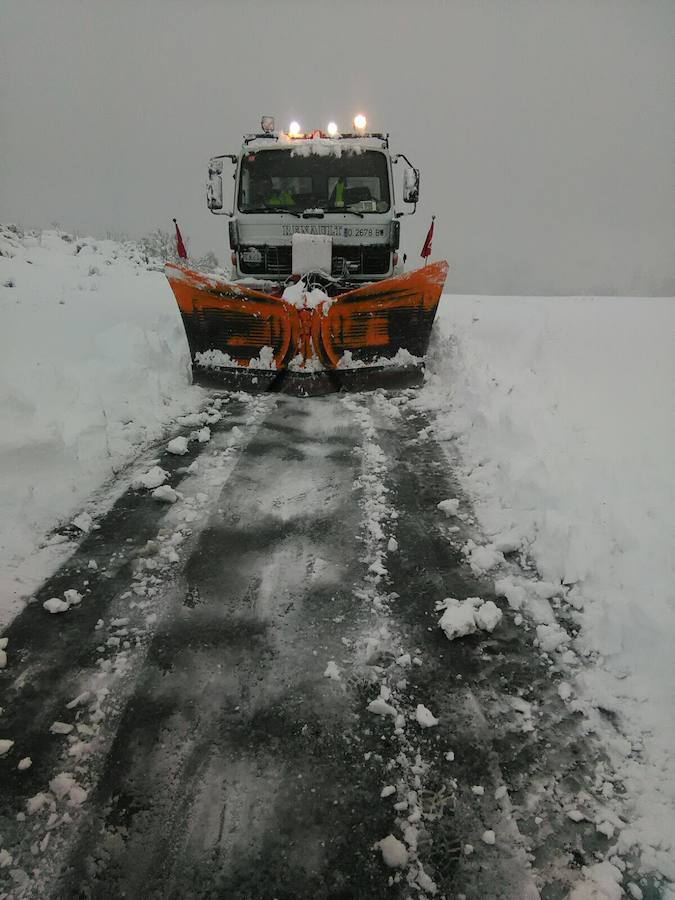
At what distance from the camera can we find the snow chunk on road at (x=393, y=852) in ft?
5.28

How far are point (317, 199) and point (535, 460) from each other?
514 centimetres

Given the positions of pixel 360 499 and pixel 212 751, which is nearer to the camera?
pixel 212 751

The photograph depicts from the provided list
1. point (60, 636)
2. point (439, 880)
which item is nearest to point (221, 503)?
point (60, 636)

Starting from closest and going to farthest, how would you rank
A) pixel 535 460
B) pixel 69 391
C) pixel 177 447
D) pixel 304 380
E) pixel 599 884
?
pixel 599 884 → pixel 535 460 → pixel 177 447 → pixel 69 391 → pixel 304 380

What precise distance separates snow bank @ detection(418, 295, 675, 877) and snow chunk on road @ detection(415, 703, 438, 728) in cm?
65

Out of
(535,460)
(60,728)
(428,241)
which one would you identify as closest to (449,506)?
(535,460)

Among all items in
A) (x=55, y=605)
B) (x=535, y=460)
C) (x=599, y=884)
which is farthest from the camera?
(x=535, y=460)

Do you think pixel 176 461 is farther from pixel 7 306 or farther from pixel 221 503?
pixel 7 306

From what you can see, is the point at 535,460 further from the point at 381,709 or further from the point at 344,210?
the point at 344,210

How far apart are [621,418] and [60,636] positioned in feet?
16.4

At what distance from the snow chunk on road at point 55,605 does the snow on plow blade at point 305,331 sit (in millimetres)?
3792

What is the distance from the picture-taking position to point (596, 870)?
159cm

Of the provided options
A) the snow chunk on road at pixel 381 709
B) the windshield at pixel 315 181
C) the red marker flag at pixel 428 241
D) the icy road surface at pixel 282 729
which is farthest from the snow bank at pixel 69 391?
the red marker flag at pixel 428 241

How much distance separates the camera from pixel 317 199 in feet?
23.7
